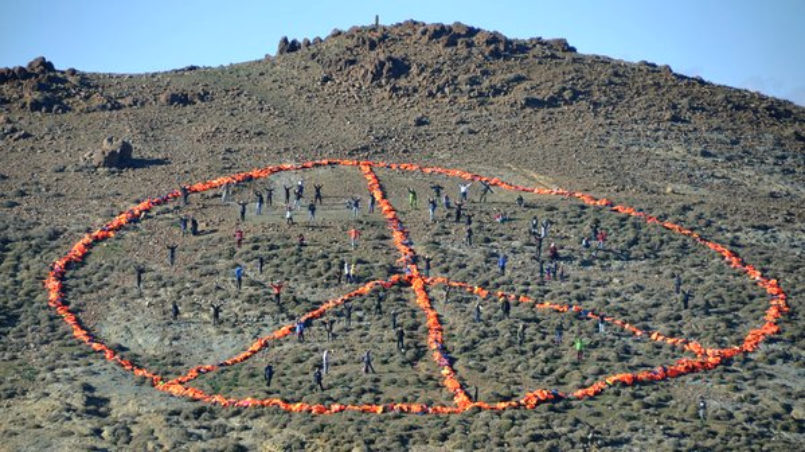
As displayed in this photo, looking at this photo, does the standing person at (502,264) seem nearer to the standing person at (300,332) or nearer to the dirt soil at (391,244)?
the dirt soil at (391,244)

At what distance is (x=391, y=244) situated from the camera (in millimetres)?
88000

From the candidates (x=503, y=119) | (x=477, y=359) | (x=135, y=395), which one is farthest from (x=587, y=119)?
(x=135, y=395)

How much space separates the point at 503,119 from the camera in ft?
367

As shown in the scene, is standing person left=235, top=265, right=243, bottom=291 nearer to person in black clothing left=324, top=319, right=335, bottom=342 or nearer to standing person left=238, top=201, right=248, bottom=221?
person in black clothing left=324, top=319, right=335, bottom=342

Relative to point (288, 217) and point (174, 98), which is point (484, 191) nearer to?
point (288, 217)

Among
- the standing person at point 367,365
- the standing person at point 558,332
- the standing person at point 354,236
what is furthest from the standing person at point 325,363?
the standing person at point 354,236

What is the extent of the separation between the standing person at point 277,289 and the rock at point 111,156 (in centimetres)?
2150

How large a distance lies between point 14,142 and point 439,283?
115 ft

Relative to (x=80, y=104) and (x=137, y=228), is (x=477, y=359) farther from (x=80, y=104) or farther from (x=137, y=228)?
(x=80, y=104)

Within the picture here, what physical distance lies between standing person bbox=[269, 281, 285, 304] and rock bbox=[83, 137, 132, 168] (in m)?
21.5

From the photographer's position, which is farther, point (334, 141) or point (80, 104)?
point (80, 104)

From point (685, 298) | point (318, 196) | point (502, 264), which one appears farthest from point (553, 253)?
point (318, 196)

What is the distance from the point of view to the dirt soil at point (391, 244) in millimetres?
69500

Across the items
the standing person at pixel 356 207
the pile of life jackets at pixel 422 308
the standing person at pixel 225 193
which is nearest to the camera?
the pile of life jackets at pixel 422 308
